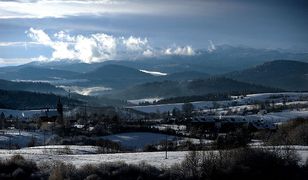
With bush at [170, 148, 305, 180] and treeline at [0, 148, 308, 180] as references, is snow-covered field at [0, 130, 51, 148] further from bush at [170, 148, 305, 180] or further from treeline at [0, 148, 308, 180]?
bush at [170, 148, 305, 180]

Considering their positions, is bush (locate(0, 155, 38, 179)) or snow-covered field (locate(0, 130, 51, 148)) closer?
bush (locate(0, 155, 38, 179))

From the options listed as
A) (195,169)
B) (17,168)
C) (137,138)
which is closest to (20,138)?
(137,138)

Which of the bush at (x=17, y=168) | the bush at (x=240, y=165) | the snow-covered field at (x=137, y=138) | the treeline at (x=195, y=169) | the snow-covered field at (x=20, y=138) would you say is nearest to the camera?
the treeline at (x=195, y=169)

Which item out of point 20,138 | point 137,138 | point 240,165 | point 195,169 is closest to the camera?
point 195,169

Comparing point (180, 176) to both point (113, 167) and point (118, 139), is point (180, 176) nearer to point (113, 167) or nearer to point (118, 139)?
point (113, 167)

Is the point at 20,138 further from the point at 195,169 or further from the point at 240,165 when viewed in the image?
the point at 240,165

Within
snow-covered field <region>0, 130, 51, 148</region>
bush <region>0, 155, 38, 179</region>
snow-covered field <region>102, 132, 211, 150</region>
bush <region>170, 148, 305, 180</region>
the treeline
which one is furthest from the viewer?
snow-covered field <region>102, 132, 211, 150</region>

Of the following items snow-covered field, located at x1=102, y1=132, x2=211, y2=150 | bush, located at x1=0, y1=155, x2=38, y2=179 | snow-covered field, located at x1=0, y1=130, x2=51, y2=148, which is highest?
bush, located at x1=0, y1=155, x2=38, y2=179

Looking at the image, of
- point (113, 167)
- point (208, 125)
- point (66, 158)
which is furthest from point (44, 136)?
point (113, 167)

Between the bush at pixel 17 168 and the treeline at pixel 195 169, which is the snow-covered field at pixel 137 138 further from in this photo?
the treeline at pixel 195 169

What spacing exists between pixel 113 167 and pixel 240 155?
13366 millimetres

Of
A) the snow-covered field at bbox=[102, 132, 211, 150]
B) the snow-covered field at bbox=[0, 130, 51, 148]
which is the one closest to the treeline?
the snow-covered field at bbox=[0, 130, 51, 148]

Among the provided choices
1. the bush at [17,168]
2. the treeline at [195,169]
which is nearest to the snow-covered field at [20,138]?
the bush at [17,168]

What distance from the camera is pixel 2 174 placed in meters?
57.4
